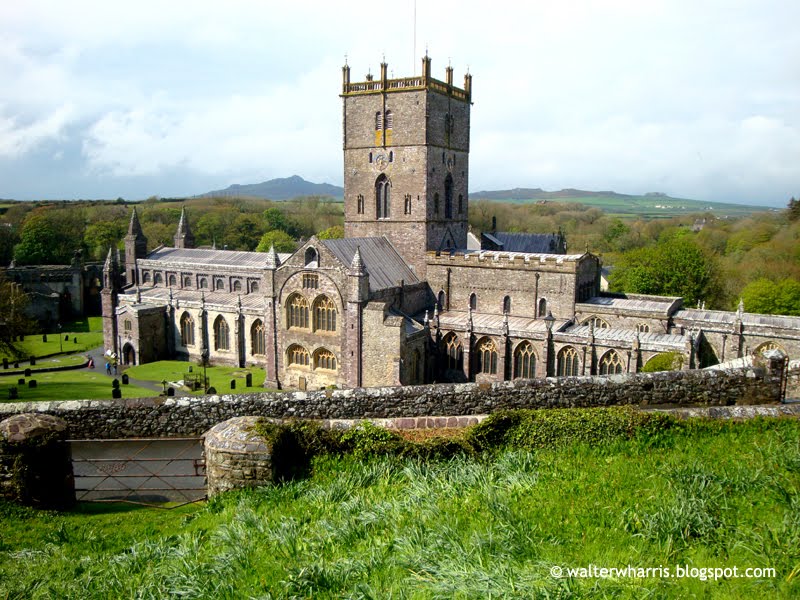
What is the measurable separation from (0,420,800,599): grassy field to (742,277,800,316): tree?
34.8 metres

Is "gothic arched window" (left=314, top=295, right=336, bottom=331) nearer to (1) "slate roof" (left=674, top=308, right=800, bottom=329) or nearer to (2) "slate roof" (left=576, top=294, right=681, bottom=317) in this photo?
(2) "slate roof" (left=576, top=294, right=681, bottom=317)

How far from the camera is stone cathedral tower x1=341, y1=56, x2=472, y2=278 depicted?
117ft

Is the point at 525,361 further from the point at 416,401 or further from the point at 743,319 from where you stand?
the point at 416,401

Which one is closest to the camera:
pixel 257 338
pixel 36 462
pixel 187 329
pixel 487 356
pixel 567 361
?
pixel 36 462

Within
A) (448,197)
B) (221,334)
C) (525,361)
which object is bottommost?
(221,334)

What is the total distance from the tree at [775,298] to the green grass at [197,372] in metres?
31.8

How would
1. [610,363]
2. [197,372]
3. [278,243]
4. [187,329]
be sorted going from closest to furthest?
1. [610,363]
2. [197,372]
3. [187,329]
4. [278,243]

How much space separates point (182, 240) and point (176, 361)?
745 inches

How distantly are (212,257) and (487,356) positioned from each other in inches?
1141

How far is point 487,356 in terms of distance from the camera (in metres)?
33.2

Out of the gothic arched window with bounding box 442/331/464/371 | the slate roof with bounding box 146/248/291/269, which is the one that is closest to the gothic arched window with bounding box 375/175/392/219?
the gothic arched window with bounding box 442/331/464/371

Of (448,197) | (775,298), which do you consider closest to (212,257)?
(448,197)

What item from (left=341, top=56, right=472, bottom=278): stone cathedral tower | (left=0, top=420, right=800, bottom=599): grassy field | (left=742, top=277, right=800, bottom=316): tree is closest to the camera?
(left=0, top=420, right=800, bottom=599): grassy field

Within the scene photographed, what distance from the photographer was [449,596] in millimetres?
5738
